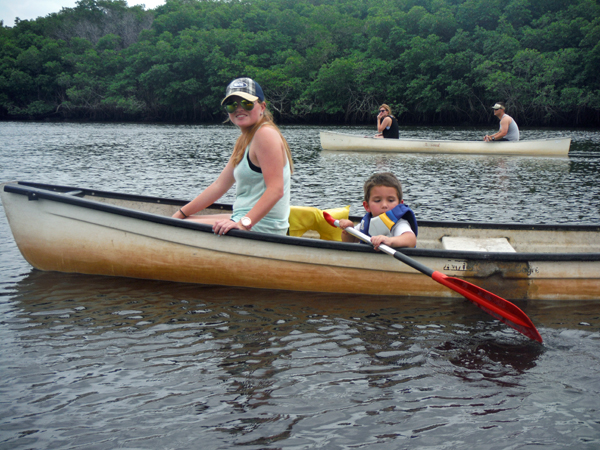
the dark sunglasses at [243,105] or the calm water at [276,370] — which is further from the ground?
the dark sunglasses at [243,105]

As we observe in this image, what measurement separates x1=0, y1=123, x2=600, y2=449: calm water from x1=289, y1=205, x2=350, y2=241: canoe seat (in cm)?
65

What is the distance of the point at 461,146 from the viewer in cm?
1792

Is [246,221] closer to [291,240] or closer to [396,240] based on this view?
[291,240]

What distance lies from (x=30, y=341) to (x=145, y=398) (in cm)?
130

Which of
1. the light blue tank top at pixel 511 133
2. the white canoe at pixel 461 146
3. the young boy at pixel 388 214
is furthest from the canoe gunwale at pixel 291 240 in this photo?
the light blue tank top at pixel 511 133

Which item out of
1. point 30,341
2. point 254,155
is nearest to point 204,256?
point 254,155

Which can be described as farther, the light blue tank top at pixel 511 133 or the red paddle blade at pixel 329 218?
the light blue tank top at pixel 511 133

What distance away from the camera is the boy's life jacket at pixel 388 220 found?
186 inches

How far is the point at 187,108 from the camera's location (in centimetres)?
6234

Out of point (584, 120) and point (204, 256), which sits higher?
point (584, 120)

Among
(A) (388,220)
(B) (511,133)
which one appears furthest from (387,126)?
(A) (388,220)

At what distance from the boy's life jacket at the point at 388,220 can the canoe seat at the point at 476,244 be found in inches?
42.2

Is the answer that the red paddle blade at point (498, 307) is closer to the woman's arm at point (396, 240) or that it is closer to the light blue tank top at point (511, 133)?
the woman's arm at point (396, 240)

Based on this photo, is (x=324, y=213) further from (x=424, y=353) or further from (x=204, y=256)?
(x=424, y=353)
